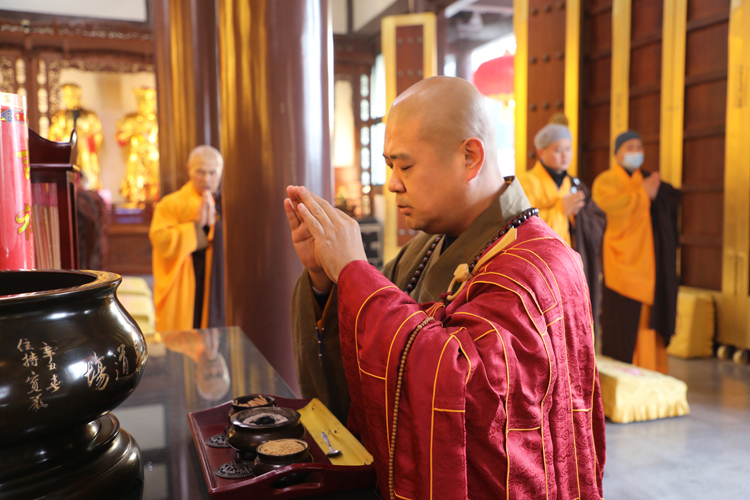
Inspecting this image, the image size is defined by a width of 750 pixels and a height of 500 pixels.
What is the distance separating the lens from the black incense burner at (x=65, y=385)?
63 centimetres

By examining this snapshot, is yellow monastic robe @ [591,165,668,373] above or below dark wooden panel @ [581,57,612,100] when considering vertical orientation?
below

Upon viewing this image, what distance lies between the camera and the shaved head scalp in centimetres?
121

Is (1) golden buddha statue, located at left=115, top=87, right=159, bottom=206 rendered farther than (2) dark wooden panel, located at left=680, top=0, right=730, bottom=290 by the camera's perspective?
Yes

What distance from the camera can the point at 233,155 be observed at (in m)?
2.45

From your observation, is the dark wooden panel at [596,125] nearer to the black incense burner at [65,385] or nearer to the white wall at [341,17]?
the white wall at [341,17]

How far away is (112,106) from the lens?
10.6 meters

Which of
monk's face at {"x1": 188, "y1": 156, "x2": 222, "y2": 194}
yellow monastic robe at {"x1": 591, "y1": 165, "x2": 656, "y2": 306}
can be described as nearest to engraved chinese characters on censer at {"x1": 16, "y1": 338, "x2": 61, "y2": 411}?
monk's face at {"x1": 188, "y1": 156, "x2": 222, "y2": 194}

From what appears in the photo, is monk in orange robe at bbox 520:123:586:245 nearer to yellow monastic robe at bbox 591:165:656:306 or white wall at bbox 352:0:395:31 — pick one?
yellow monastic robe at bbox 591:165:656:306

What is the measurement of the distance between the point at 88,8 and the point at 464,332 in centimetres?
1102

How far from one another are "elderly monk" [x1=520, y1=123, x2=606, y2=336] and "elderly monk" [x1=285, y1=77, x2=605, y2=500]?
9.50 feet

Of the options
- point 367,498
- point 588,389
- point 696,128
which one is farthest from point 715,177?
point 367,498

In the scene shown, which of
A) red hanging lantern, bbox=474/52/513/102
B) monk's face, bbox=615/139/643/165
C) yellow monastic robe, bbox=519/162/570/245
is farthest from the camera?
red hanging lantern, bbox=474/52/513/102

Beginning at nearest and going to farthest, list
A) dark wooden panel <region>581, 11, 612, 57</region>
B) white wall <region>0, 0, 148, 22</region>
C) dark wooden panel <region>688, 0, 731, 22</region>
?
dark wooden panel <region>688, 0, 731, 22</region>, dark wooden panel <region>581, 11, 612, 57</region>, white wall <region>0, 0, 148, 22</region>

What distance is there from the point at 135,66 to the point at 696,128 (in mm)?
8827
